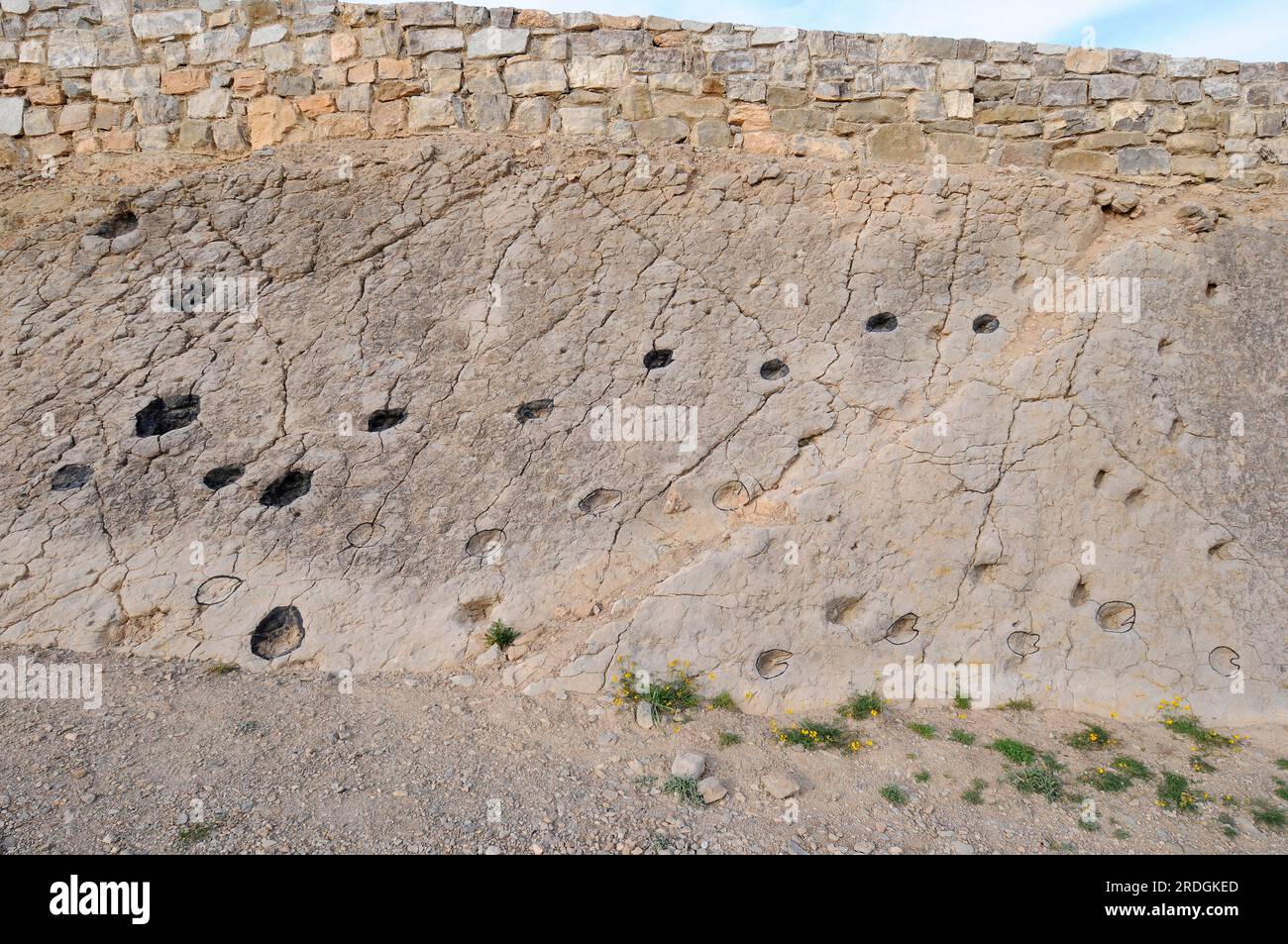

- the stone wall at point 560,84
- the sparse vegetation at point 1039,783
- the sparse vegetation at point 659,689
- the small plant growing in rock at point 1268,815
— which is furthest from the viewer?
the stone wall at point 560,84

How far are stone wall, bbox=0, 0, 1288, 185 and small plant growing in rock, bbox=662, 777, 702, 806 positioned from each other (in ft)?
13.6

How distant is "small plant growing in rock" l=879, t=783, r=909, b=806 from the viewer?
320 cm

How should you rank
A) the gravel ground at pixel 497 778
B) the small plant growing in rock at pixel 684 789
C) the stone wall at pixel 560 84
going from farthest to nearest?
the stone wall at pixel 560 84 → the small plant growing in rock at pixel 684 789 → the gravel ground at pixel 497 778

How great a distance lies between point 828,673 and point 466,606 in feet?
6.40

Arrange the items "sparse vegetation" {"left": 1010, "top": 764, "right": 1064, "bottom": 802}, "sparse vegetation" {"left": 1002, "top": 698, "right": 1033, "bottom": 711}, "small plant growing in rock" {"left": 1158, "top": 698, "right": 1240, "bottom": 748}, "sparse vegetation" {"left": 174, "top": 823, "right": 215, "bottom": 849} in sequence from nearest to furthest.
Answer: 1. "sparse vegetation" {"left": 174, "top": 823, "right": 215, "bottom": 849}
2. "sparse vegetation" {"left": 1010, "top": 764, "right": 1064, "bottom": 802}
3. "small plant growing in rock" {"left": 1158, "top": 698, "right": 1240, "bottom": 748}
4. "sparse vegetation" {"left": 1002, "top": 698, "right": 1033, "bottom": 711}

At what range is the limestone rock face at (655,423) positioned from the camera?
12.8ft

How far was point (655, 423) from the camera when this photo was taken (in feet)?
14.6

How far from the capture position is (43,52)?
514 centimetres

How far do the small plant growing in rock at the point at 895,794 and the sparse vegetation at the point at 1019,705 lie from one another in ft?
3.18

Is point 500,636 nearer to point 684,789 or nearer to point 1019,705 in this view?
point 684,789

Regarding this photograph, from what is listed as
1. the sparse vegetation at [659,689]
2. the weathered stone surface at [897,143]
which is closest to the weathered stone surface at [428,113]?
the weathered stone surface at [897,143]

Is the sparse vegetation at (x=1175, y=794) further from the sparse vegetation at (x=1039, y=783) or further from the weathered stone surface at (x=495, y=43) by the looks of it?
the weathered stone surface at (x=495, y=43)

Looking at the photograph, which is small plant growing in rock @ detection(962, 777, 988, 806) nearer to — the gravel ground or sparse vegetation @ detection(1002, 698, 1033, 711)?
the gravel ground

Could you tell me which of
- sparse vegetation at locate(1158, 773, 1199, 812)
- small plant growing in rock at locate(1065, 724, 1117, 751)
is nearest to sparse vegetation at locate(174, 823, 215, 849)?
small plant growing in rock at locate(1065, 724, 1117, 751)
